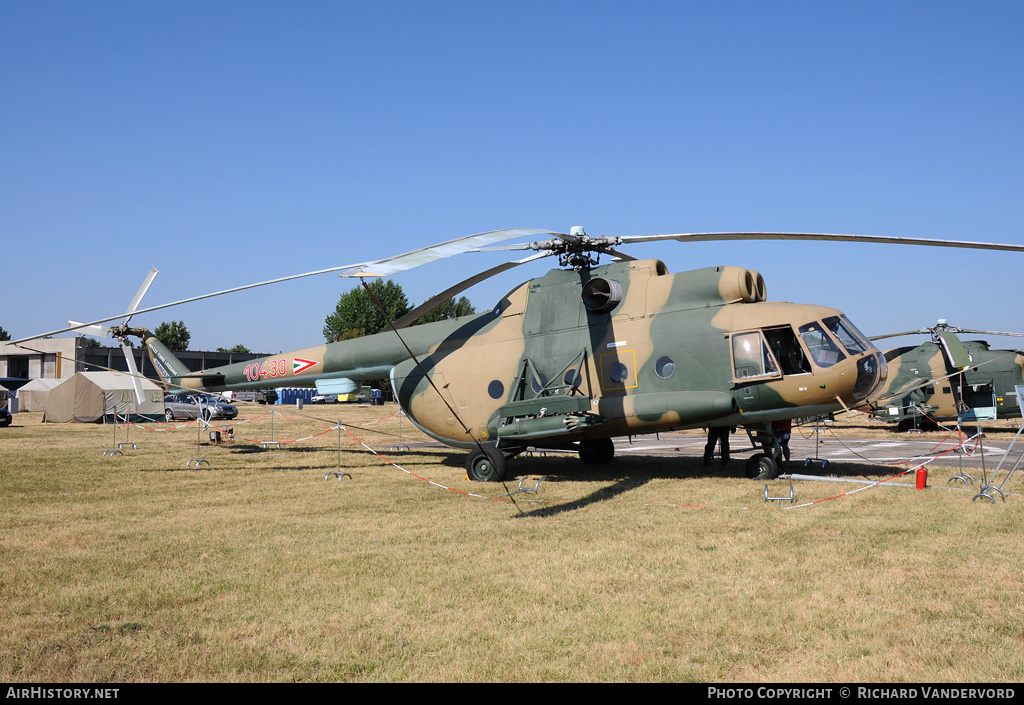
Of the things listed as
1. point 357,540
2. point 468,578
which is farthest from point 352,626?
point 357,540

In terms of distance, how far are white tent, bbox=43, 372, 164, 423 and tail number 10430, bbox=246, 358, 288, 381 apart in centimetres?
1861

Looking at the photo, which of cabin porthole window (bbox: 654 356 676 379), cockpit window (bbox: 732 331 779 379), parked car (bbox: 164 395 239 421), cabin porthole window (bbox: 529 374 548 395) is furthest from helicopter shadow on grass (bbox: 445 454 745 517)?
parked car (bbox: 164 395 239 421)

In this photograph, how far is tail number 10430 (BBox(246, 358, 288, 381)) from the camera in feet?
61.7

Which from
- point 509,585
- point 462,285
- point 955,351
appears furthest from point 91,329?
point 955,351

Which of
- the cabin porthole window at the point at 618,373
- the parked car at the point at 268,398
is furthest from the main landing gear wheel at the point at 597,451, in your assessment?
the parked car at the point at 268,398

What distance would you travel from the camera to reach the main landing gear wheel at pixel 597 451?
57.0ft

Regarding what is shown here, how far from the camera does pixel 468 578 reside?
23.4 feet

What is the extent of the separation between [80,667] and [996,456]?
781 inches

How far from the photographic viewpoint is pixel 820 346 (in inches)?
494

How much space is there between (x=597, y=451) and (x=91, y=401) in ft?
93.9

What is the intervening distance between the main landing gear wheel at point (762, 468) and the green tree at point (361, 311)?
97844mm

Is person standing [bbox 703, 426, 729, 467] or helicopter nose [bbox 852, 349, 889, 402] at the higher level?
helicopter nose [bbox 852, 349, 889, 402]

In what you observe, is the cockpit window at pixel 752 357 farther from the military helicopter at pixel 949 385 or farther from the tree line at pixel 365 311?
the tree line at pixel 365 311

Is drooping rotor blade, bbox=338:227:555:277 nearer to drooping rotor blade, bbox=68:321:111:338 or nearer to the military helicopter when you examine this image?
drooping rotor blade, bbox=68:321:111:338
